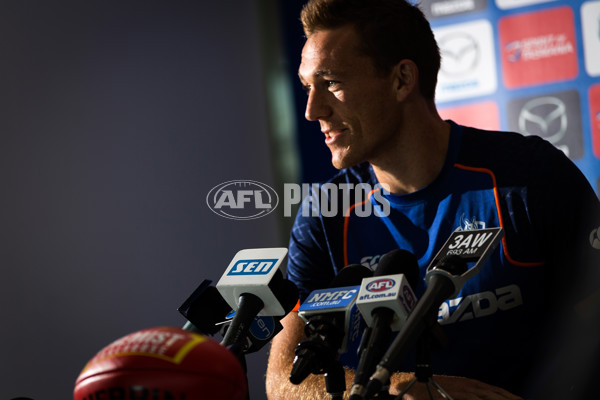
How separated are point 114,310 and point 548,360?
1.28 meters

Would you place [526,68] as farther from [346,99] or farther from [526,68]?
[346,99]

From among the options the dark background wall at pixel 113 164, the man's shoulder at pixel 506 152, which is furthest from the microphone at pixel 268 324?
the dark background wall at pixel 113 164

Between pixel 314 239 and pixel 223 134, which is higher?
pixel 223 134

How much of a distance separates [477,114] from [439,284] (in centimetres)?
126

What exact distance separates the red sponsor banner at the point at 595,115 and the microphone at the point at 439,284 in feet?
3.71

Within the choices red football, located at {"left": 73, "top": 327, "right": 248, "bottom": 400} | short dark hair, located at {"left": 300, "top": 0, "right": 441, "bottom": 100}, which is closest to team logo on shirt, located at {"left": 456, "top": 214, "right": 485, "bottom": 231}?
short dark hair, located at {"left": 300, "top": 0, "right": 441, "bottom": 100}

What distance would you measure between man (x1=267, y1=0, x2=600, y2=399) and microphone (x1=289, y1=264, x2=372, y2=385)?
1.26 ft

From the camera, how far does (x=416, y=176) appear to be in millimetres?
1453

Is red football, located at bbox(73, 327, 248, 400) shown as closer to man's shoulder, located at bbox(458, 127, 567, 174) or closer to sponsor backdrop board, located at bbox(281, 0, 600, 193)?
man's shoulder, located at bbox(458, 127, 567, 174)

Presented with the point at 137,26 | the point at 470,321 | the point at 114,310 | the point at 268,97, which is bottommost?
the point at 114,310

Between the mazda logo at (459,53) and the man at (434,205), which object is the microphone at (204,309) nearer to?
the man at (434,205)

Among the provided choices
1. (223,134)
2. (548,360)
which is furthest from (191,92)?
(548,360)

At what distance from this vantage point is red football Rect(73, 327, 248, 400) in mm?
588

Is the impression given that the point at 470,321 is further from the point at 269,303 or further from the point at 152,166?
the point at 152,166
